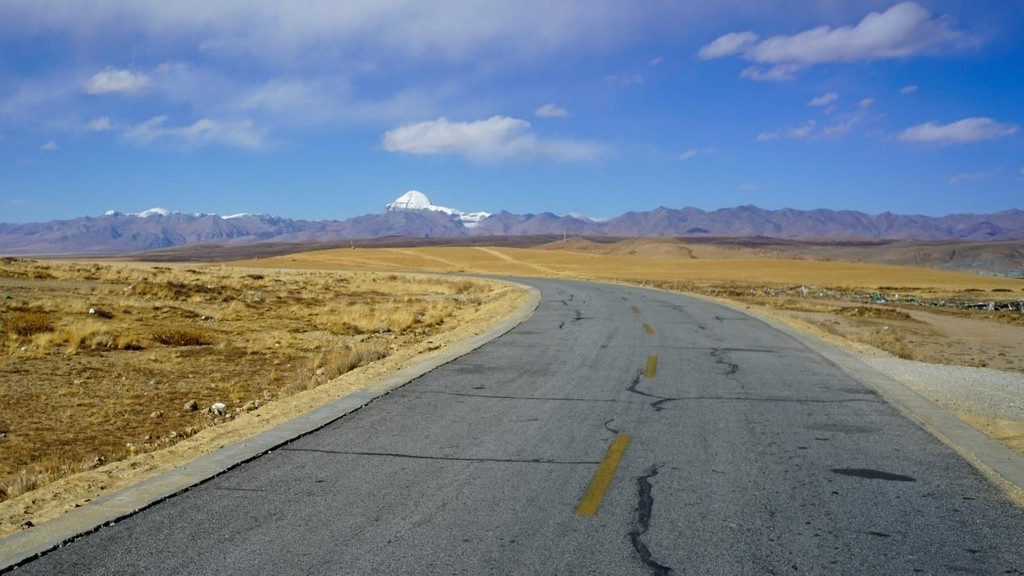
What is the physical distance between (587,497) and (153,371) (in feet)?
38.0

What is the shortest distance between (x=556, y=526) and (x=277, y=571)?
1811mm

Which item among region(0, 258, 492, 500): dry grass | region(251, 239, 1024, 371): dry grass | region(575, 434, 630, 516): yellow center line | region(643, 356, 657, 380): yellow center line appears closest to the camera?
region(575, 434, 630, 516): yellow center line

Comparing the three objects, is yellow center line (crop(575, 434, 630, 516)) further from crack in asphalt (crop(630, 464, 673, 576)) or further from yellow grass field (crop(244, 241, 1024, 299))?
yellow grass field (crop(244, 241, 1024, 299))

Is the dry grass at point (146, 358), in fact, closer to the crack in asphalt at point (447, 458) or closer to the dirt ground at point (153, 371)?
the dirt ground at point (153, 371)

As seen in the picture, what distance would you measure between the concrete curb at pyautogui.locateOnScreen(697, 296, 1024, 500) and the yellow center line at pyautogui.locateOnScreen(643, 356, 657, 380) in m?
3.02

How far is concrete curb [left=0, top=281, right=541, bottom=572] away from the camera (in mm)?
4941

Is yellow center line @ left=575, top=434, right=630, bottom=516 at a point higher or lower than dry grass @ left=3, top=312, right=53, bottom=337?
higher

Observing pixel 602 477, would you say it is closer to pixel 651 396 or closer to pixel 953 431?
pixel 651 396

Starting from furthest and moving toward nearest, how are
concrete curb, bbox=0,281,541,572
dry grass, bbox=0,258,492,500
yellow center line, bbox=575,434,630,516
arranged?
dry grass, bbox=0,258,492,500 → yellow center line, bbox=575,434,630,516 → concrete curb, bbox=0,281,541,572

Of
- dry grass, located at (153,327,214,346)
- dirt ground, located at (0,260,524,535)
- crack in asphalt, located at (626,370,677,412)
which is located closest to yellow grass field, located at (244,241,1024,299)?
dirt ground, located at (0,260,524,535)

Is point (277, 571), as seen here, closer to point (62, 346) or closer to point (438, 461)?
point (438, 461)

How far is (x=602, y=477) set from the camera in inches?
254

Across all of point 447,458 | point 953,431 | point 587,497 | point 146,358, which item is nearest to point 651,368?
point 953,431

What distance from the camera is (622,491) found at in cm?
609
